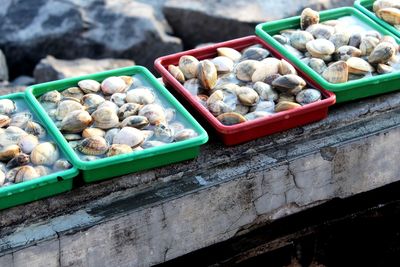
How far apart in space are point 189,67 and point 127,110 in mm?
334

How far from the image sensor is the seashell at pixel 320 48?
2791 millimetres

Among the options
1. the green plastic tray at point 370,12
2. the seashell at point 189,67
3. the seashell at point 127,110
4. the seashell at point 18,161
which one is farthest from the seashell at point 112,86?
the green plastic tray at point 370,12

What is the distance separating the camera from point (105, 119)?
8.00ft

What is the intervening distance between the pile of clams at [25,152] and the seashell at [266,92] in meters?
0.71

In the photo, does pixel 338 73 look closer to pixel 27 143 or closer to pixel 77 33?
pixel 27 143

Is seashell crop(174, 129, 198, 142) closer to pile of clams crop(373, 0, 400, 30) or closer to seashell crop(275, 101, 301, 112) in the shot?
seashell crop(275, 101, 301, 112)

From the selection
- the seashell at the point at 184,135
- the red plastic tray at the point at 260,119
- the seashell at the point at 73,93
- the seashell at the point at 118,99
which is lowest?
the red plastic tray at the point at 260,119

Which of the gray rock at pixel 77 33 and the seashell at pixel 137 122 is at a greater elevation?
the seashell at pixel 137 122

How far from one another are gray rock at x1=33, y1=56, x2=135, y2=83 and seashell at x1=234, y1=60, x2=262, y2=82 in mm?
1961

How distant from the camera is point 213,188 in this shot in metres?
2.44

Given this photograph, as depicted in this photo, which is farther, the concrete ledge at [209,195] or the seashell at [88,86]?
the seashell at [88,86]

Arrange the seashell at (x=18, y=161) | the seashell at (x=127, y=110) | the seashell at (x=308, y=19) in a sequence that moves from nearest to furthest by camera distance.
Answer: the seashell at (x=18, y=161) < the seashell at (x=127, y=110) < the seashell at (x=308, y=19)

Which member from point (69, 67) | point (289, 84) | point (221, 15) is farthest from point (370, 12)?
point (69, 67)

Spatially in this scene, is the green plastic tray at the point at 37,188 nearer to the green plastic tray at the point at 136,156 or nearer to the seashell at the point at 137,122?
the green plastic tray at the point at 136,156
